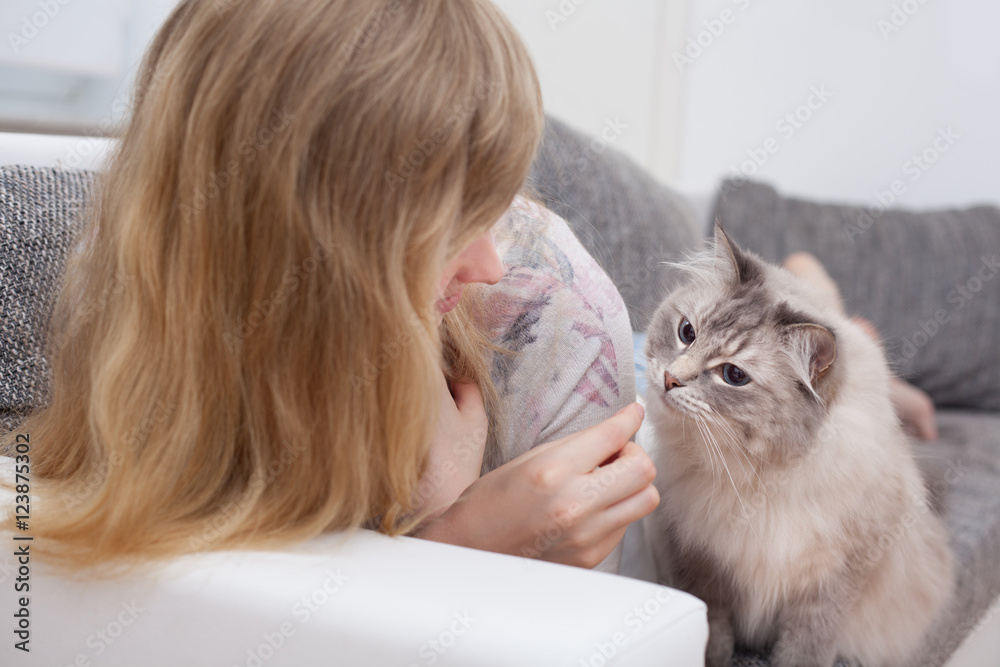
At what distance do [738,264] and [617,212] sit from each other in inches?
39.1

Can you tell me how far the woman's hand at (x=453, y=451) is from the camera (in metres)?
1.01

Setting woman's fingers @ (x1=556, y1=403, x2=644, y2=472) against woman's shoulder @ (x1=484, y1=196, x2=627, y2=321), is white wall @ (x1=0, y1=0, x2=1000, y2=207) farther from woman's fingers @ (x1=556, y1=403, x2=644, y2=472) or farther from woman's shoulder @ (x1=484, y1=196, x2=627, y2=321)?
woman's fingers @ (x1=556, y1=403, x2=644, y2=472)

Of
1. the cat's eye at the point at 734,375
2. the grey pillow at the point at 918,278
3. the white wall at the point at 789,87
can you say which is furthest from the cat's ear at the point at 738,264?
the white wall at the point at 789,87

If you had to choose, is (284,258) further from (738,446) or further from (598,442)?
(738,446)

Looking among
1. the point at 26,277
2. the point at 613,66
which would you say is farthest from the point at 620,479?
the point at 613,66

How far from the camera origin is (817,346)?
1.02 m

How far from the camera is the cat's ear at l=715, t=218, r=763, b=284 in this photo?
1158 millimetres

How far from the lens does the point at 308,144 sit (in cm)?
78

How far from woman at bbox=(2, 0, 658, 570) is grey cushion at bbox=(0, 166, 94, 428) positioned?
30cm

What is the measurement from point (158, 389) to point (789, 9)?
3.18 metres

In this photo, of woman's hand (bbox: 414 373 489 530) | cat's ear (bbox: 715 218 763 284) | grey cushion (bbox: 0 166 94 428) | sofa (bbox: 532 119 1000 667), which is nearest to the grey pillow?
sofa (bbox: 532 119 1000 667)

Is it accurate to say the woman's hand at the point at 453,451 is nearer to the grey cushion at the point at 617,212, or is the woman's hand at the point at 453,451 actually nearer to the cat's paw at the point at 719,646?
the cat's paw at the point at 719,646

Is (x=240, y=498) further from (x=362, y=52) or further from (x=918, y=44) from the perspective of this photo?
(x=918, y=44)

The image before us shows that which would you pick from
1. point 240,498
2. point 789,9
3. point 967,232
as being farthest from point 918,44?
point 240,498
